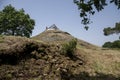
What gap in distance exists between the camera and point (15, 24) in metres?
50.8

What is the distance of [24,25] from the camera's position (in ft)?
169

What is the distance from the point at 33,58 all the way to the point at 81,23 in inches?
147

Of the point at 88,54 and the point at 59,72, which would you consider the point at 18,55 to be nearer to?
the point at 59,72

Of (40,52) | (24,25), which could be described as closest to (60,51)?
(40,52)

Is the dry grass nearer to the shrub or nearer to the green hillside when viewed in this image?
the green hillside

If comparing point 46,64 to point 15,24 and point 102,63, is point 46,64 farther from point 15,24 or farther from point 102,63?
point 15,24

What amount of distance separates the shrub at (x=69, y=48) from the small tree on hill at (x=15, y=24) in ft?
111

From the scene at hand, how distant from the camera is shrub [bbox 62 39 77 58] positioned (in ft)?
56.0

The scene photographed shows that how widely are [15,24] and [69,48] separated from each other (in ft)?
115

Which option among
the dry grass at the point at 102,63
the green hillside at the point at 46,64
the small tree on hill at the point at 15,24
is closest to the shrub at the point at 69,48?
the green hillside at the point at 46,64

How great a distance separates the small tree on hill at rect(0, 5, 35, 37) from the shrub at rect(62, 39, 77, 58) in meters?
33.7

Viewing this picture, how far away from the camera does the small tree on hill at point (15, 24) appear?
50500 mm

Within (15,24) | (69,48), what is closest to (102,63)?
(69,48)

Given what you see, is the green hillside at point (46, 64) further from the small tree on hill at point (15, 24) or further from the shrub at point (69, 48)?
the small tree on hill at point (15, 24)
